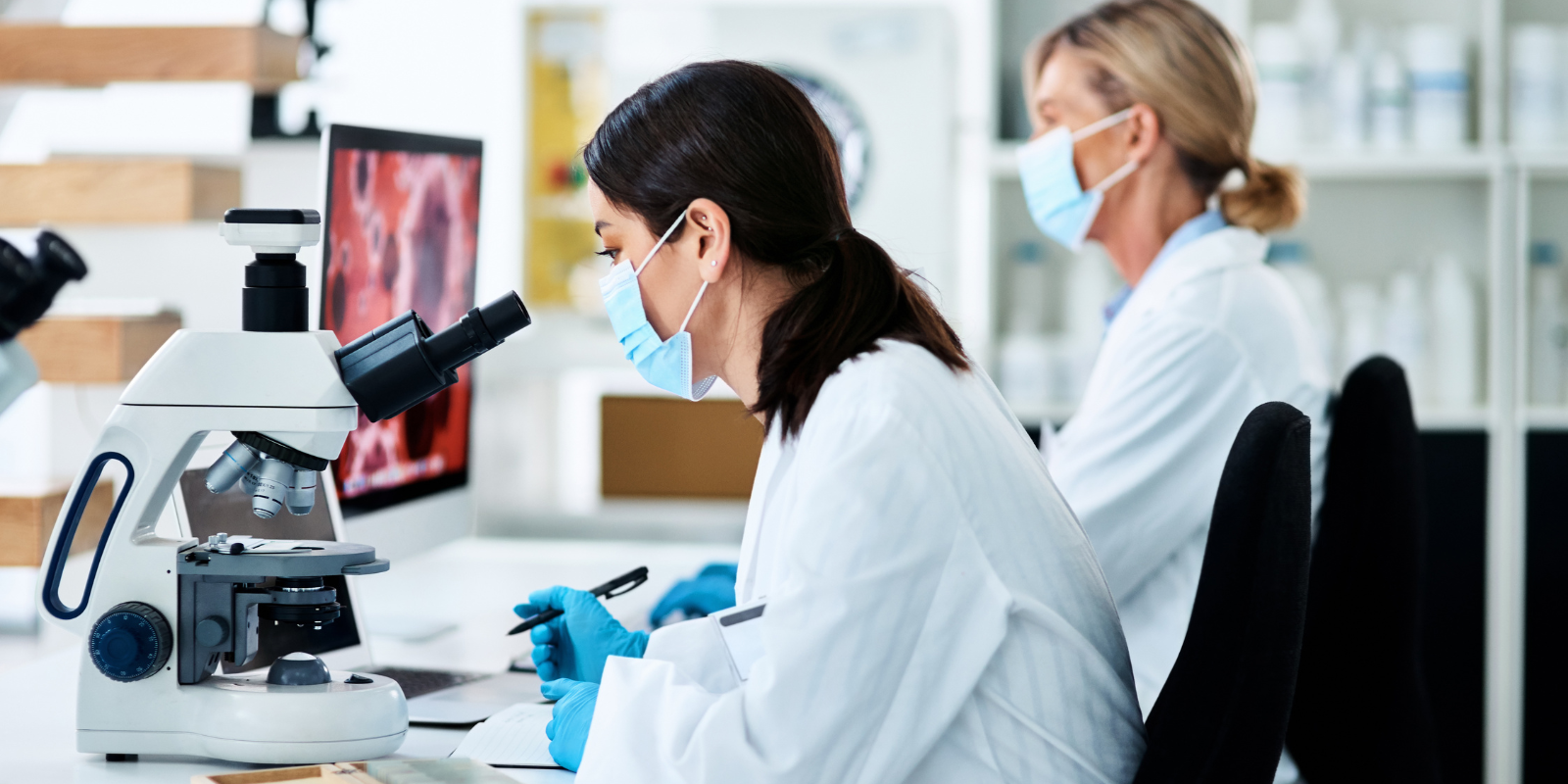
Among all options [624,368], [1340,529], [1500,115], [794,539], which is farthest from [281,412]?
[1500,115]

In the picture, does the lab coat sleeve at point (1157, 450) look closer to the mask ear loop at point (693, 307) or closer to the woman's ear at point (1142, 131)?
the woman's ear at point (1142, 131)

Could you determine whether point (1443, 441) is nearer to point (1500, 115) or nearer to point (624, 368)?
point (1500, 115)

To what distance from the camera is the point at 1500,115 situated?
2.79m

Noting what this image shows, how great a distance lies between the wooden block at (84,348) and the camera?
1909 mm

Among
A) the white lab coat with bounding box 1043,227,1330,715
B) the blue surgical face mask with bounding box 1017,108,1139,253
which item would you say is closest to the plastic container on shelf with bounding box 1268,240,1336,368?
the blue surgical face mask with bounding box 1017,108,1139,253

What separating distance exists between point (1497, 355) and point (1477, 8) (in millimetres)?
747

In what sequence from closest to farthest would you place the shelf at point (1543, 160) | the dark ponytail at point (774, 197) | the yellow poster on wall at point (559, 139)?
the dark ponytail at point (774, 197)
the shelf at point (1543, 160)
the yellow poster on wall at point (559, 139)

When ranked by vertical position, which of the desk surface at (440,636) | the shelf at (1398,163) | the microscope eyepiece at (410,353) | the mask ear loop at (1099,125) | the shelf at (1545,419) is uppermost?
the shelf at (1398,163)

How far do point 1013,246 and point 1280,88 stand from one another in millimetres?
622

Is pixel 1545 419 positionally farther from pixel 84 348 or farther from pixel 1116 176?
pixel 84 348

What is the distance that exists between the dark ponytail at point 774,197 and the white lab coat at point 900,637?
0.16 ft

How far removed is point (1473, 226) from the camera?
2.95 meters

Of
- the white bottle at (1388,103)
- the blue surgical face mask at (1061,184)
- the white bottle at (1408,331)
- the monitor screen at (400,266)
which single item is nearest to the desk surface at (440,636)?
the monitor screen at (400,266)

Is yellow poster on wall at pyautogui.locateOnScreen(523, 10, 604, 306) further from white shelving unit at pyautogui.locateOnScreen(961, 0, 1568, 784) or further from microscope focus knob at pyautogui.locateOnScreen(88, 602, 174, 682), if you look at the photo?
microscope focus knob at pyautogui.locateOnScreen(88, 602, 174, 682)
